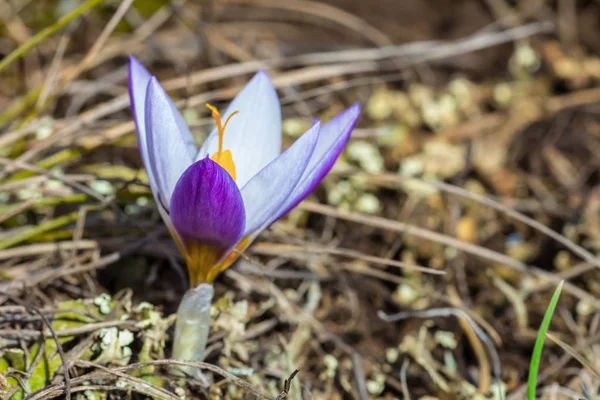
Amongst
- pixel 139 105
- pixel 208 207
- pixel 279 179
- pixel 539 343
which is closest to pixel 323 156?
pixel 279 179

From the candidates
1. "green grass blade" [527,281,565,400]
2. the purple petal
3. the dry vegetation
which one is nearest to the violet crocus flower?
the purple petal

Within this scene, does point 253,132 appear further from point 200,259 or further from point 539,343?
point 539,343

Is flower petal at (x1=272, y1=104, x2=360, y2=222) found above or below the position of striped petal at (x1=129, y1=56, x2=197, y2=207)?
below

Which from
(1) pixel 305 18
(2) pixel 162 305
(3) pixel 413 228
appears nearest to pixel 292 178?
(2) pixel 162 305

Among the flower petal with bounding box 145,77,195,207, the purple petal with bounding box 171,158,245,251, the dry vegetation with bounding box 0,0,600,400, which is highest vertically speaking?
the flower petal with bounding box 145,77,195,207

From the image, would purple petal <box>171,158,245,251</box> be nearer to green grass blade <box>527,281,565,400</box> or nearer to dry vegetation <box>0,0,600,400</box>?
dry vegetation <box>0,0,600,400</box>

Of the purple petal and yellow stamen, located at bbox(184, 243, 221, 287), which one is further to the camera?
yellow stamen, located at bbox(184, 243, 221, 287)

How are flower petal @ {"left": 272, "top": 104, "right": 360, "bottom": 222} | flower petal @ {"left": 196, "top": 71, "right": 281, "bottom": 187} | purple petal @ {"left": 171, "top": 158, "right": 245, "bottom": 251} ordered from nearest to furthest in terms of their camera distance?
1. purple petal @ {"left": 171, "top": 158, "right": 245, "bottom": 251}
2. flower petal @ {"left": 272, "top": 104, "right": 360, "bottom": 222}
3. flower petal @ {"left": 196, "top": 71, "right": 281, "bottom": 187}

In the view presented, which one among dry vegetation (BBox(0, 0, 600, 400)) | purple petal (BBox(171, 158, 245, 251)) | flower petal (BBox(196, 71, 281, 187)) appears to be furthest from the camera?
dry vegetation (BBox(0, 0, 600, 400))

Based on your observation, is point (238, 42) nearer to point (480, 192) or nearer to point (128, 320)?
point (480, 192)
